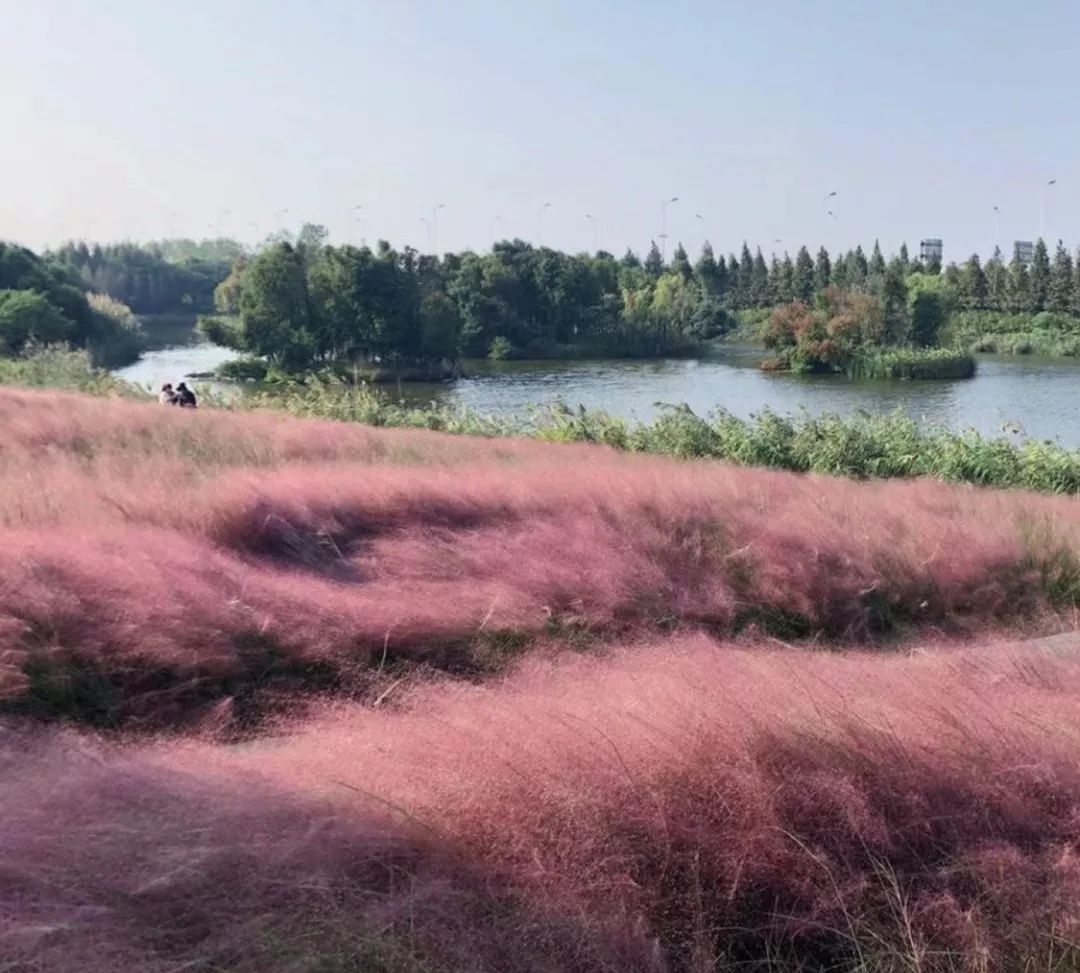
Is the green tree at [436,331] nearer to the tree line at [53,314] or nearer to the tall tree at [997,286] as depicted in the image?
the tree line at [53,314]

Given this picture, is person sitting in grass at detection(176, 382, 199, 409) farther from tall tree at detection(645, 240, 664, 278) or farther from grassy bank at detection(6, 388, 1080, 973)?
tall tree at detection(645, 240, 664, 278)

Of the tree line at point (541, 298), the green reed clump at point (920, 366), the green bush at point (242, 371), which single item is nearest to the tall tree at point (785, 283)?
the tree line at point (541, 298)

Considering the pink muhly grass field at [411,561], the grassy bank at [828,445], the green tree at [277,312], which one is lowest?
the grassy bank at [828,445]

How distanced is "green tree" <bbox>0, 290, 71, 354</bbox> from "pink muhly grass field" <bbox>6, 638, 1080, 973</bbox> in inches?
2040

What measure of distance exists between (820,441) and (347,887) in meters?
15.0

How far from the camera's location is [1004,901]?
3205 mm

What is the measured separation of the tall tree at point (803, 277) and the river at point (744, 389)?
2352cm

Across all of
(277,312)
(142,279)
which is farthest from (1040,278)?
(142,279)

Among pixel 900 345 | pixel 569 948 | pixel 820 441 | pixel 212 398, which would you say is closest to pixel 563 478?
pixel 569 948

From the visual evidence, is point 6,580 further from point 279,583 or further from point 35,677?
point 279,583

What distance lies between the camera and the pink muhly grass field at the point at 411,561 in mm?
5012

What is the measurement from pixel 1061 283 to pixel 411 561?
93.5 metres

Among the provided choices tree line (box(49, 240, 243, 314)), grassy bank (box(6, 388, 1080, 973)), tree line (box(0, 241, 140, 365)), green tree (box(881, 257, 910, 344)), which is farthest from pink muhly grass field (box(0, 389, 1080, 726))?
tree line (box(49, 240, 243, 314))

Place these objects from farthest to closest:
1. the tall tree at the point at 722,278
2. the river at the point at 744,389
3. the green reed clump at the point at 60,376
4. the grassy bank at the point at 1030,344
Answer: the tall tree at the point at 722,278 → the grassy bank at the point at 1030,344 → the river at the point at 744,389 → the green reed clump at the point at 60,376
